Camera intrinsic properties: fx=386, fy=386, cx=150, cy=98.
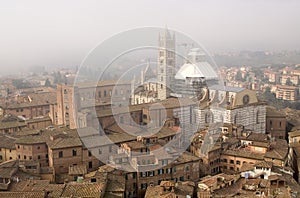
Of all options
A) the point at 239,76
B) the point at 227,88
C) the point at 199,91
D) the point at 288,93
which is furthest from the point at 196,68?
the point at 239,76

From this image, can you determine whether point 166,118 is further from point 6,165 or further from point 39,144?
point 6,165

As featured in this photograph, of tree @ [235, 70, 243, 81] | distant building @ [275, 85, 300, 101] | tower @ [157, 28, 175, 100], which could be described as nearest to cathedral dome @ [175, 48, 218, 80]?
tower @ [157, 28, 175, 100]

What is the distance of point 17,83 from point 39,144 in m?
60.3

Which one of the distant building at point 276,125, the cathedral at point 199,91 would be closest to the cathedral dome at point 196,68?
the cathedral at point 199,91

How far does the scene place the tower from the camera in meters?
33.6

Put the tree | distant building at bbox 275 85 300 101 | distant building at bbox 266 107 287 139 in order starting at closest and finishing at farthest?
distant building at bbox 266 107 287 139 → distant building at bbox 275 85 300 101 → the tree

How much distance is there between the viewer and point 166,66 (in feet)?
115

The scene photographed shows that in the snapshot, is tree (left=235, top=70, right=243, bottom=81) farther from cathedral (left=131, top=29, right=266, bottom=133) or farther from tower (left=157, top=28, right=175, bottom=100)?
tower (left=157, top=28, right=175, bottom=100)

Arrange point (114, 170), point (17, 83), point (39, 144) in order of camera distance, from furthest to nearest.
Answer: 1. point (17, 83)
2. point (39, 144)
3. point (114, 170)

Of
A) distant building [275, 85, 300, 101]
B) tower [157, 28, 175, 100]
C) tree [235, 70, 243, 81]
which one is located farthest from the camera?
tree [235, 70, 243, 81]

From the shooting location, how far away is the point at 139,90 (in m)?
36.3

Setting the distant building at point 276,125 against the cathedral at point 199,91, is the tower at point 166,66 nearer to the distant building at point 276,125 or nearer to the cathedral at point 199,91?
the cathedral at point 199,91

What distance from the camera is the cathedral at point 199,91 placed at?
29359 mm

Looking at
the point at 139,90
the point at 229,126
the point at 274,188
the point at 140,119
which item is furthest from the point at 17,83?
the point at 274,188
